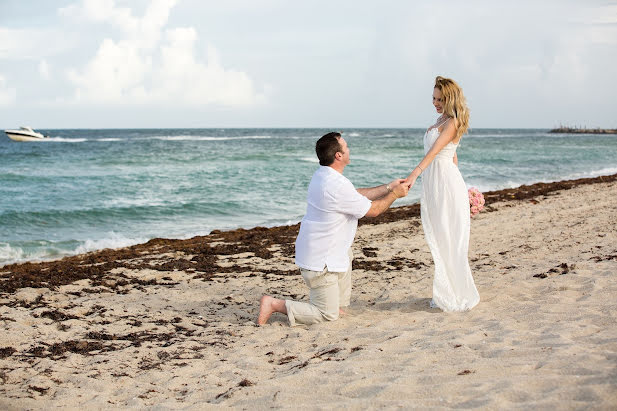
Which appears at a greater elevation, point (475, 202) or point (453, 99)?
point (453, 99)

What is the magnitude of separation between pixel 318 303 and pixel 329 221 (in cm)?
81

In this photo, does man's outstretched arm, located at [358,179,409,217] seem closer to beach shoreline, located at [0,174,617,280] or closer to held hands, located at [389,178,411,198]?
held hands, located at [389,178,411,198]

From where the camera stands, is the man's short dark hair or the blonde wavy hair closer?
the man's short dark hair

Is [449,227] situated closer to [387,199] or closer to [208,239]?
[387,199]

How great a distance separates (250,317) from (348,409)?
2610 millimetres

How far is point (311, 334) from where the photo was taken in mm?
5125

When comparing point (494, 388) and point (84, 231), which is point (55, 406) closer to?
point (494, 388)

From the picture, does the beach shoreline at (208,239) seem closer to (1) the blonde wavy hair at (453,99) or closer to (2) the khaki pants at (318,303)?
(2) the khaki pants at (318,303)

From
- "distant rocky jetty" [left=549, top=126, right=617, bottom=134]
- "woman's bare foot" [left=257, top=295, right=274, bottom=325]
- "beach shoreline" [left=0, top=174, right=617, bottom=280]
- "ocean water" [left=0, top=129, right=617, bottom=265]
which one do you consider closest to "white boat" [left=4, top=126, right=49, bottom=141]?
"ocean water" [left=0, top=129, right=617, bottom=265]

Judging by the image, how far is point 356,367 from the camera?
4.08 metres

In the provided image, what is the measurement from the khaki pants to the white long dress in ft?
3.39

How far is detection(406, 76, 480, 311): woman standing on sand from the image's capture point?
5.38 meters

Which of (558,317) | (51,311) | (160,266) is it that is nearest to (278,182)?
(160,266)

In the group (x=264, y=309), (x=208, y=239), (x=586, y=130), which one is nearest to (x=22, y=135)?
(x=208, y=239)
